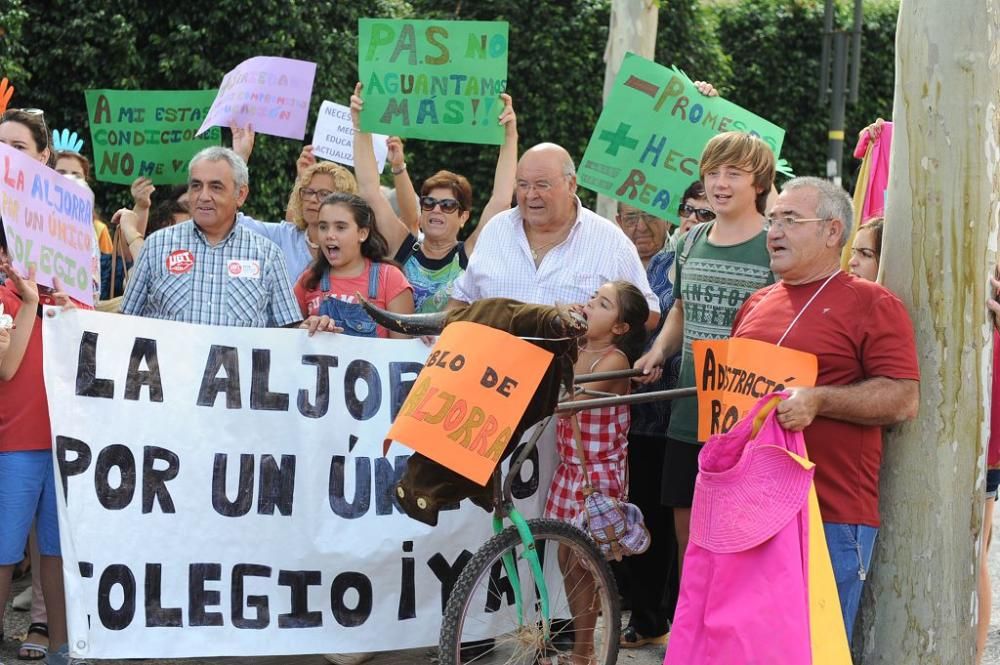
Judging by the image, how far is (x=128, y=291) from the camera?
19.1 ft

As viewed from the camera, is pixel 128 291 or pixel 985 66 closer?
pixel 985 66

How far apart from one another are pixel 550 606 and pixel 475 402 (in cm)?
103

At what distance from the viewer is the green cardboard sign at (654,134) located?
6.82m

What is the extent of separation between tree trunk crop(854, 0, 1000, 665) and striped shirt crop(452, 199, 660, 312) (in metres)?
1.37

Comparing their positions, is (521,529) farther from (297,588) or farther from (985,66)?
(985,66)

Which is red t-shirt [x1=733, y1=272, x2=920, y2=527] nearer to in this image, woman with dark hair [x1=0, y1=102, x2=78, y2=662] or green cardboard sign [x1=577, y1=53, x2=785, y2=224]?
green cardboard sign [x1=577, y1=53, x2=785, y2=224]

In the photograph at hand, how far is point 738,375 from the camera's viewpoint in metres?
4.38

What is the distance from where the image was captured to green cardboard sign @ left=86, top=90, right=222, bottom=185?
7.75m

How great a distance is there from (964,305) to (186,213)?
15.6ft

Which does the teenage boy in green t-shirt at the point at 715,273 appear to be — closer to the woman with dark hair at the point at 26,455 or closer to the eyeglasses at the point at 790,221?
the eyeglasses at the point at 790,221

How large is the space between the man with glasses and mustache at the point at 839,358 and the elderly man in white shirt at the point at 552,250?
4.09 ft

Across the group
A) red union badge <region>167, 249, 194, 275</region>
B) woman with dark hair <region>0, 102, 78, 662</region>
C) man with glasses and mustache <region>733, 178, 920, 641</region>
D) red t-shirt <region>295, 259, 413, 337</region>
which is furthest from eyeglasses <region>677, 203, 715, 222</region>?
woman with dark hair <region>0, 102, 78, 662</region>

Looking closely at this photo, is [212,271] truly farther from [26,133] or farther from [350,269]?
[26,133]

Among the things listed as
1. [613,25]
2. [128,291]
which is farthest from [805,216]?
[613,25]
